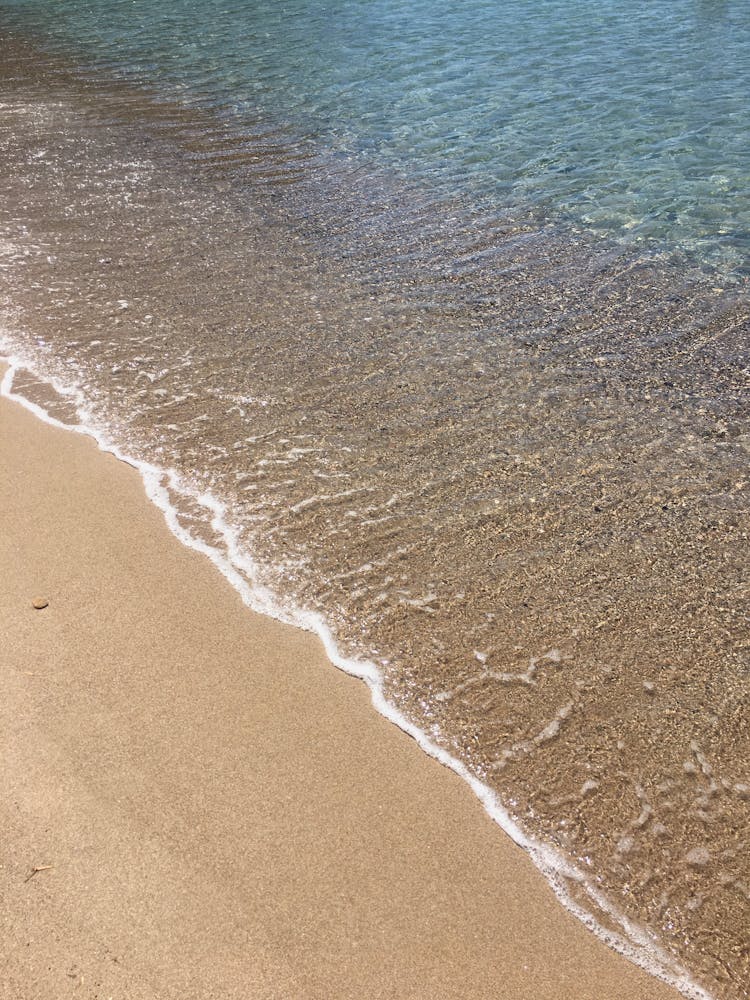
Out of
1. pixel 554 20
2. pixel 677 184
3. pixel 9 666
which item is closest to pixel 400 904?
pixel 9 666

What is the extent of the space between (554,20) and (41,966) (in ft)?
55.3

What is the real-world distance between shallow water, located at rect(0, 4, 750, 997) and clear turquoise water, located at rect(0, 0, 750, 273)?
261mm

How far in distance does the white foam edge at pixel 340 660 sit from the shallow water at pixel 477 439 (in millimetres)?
40

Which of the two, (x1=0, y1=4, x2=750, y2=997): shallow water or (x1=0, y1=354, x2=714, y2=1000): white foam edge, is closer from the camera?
(x1=0, y1=354, x2=714, y2=1000): white foam edge

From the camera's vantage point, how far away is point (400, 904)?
9.66ft

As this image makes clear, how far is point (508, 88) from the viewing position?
12188mm

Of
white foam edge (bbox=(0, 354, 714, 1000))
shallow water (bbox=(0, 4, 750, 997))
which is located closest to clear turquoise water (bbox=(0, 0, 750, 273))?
shallow water (bbox=(0, 4, 750, 997))

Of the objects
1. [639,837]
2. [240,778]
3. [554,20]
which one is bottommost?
[639,837]

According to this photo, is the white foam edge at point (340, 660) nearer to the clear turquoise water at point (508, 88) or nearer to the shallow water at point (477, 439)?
the shallow water at point (477, 439)

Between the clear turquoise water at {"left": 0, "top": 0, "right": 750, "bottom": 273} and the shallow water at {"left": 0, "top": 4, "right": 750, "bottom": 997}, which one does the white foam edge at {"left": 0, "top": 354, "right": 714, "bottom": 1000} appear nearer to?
the shallow water at {"left": 0, "top": 4, "right": 750, "bottom": 997}

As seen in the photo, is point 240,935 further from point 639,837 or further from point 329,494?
point 329,494

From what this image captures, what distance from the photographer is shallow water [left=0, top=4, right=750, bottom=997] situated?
3406mm

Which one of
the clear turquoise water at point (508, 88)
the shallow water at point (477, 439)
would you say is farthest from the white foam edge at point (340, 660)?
the clear turquoise water at point (508, 88)

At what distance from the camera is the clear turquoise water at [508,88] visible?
891 centimetres
